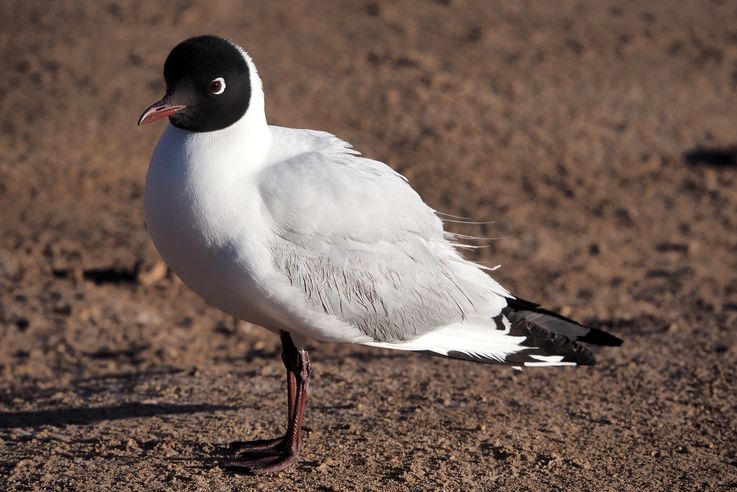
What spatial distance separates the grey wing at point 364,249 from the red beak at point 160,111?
0.43 m

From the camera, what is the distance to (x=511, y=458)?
4.42 m

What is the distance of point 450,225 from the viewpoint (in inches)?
308

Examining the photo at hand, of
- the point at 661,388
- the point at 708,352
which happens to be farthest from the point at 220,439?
the point at 708,352

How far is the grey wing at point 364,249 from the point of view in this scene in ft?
12.9

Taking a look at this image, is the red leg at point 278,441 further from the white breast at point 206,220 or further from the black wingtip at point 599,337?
the black wingtip at point 599,337

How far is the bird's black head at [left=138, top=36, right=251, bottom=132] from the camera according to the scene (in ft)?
13.1

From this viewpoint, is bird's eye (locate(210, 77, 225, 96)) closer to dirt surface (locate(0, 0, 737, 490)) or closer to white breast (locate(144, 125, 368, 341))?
white breast (locate(144, 125, 368, 341))

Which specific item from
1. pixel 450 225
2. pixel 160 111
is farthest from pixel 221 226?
pixel 450 225

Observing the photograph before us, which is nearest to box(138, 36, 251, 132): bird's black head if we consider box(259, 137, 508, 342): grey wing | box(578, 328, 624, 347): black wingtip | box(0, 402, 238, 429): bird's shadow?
box(259, 137, 508, 342): grey wing

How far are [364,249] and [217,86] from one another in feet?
2.81

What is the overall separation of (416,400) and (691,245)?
129 inches

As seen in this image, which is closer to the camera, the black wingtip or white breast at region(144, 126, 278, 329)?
white breast at region(144, 126, 278, 329)

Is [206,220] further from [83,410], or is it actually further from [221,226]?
[83,410]

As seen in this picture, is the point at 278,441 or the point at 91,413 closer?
the point at 278,441
